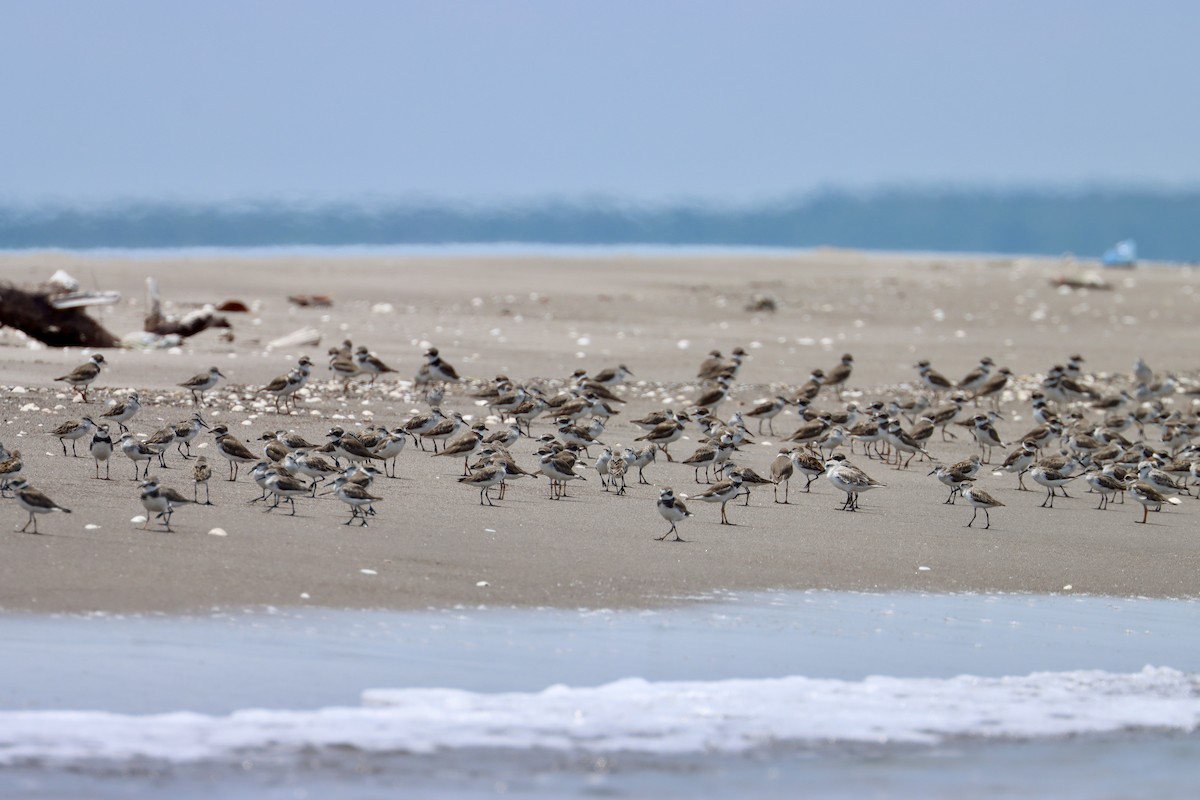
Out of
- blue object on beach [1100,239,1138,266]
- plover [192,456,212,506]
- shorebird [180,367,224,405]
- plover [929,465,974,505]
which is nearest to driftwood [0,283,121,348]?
shorebird [180,367,224,405]

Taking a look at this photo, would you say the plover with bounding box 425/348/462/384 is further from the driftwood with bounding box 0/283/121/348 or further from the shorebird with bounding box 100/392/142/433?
the driftwood with bounding box 0/283/121/348

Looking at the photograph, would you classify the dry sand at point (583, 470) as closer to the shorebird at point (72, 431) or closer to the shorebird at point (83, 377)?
the shorebird at point (83, 377)

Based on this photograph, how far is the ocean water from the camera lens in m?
6.50

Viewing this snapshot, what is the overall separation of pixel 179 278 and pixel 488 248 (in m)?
12.4

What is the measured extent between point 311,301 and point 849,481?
44.0 ft

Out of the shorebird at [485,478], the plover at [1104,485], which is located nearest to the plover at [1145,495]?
the plover at [1104,485]

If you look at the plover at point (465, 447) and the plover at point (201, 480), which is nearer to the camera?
the plover at point (201, 480)

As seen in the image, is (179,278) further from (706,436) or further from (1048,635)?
(1048,635)

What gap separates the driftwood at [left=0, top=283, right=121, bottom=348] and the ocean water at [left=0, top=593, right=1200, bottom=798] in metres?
10.9

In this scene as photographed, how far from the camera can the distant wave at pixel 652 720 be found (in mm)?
6652

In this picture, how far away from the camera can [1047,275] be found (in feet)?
103

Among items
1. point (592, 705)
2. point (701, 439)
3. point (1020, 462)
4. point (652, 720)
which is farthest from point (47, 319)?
point (652, 720)

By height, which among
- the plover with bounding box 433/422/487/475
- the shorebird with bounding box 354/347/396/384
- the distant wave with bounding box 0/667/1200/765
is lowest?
the distant wave with bounding box 0/667/1200/765

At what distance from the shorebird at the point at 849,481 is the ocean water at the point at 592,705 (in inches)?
132
